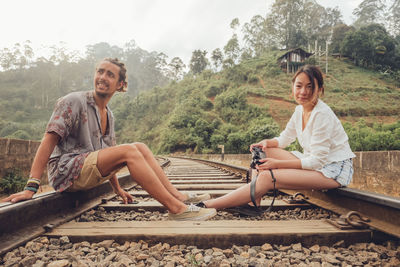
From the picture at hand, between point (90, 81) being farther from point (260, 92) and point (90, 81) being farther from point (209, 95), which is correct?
point (260, 92)

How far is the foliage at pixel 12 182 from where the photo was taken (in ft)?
12.9

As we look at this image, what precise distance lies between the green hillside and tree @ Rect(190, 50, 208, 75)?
28.5ft

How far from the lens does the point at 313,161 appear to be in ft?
5.73

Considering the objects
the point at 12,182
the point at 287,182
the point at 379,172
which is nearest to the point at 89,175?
the point at 287,182

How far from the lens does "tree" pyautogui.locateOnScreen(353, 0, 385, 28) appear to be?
66.9m

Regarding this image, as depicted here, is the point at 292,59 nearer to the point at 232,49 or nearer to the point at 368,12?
the point at 232,49

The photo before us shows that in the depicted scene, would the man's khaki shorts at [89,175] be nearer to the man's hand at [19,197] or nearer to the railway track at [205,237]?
the railway track at [205,237]

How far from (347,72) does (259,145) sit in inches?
1777

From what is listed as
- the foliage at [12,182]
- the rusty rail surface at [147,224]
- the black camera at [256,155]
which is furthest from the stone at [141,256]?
the foliage at [12,182]

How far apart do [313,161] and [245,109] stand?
27079mm

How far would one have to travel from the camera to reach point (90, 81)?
2758 inches

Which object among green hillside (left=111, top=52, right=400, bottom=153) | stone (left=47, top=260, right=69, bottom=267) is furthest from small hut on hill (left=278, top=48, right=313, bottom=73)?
stone (left=47, top=260, right=69, bottom=267)

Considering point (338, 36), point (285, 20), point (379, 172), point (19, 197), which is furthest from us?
point (285, 20)

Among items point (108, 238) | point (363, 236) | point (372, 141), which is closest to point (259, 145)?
point (363, 236)
